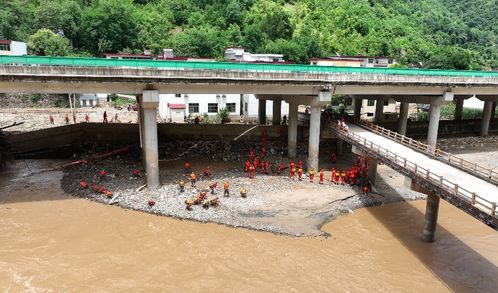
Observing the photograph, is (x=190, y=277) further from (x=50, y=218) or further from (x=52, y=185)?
(x=52, y=185)

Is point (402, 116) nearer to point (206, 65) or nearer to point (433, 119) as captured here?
point (433, 119)

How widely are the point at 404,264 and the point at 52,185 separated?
23133mm

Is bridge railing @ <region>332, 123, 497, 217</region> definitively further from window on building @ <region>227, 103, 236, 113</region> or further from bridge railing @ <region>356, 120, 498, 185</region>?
window on building @ <region>227, 103, 236, 113</region>

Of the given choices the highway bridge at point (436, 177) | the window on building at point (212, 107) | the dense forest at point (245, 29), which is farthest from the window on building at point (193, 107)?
the dense forest at point (245, 29)

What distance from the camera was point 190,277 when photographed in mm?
16516

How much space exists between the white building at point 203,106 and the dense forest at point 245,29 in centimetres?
2679

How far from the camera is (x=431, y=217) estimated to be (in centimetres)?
1931

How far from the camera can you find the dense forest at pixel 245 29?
73.5 metres

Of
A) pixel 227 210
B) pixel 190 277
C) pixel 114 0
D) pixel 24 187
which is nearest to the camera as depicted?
pixel 190 277

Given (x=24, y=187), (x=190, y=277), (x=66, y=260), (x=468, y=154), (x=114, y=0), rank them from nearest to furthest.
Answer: (x=190, y=277), (x=66, y=260), (x=24, y=187), (x=468, y=154), (x=114, y=0)

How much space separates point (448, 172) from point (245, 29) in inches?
2807

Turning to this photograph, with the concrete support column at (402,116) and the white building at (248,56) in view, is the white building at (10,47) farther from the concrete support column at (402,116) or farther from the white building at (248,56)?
the concrete support column at (402,116)

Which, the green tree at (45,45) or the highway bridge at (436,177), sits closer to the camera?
the highway bridge at (436,177)

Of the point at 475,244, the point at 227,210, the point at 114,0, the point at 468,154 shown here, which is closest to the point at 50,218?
the point at 227,210
